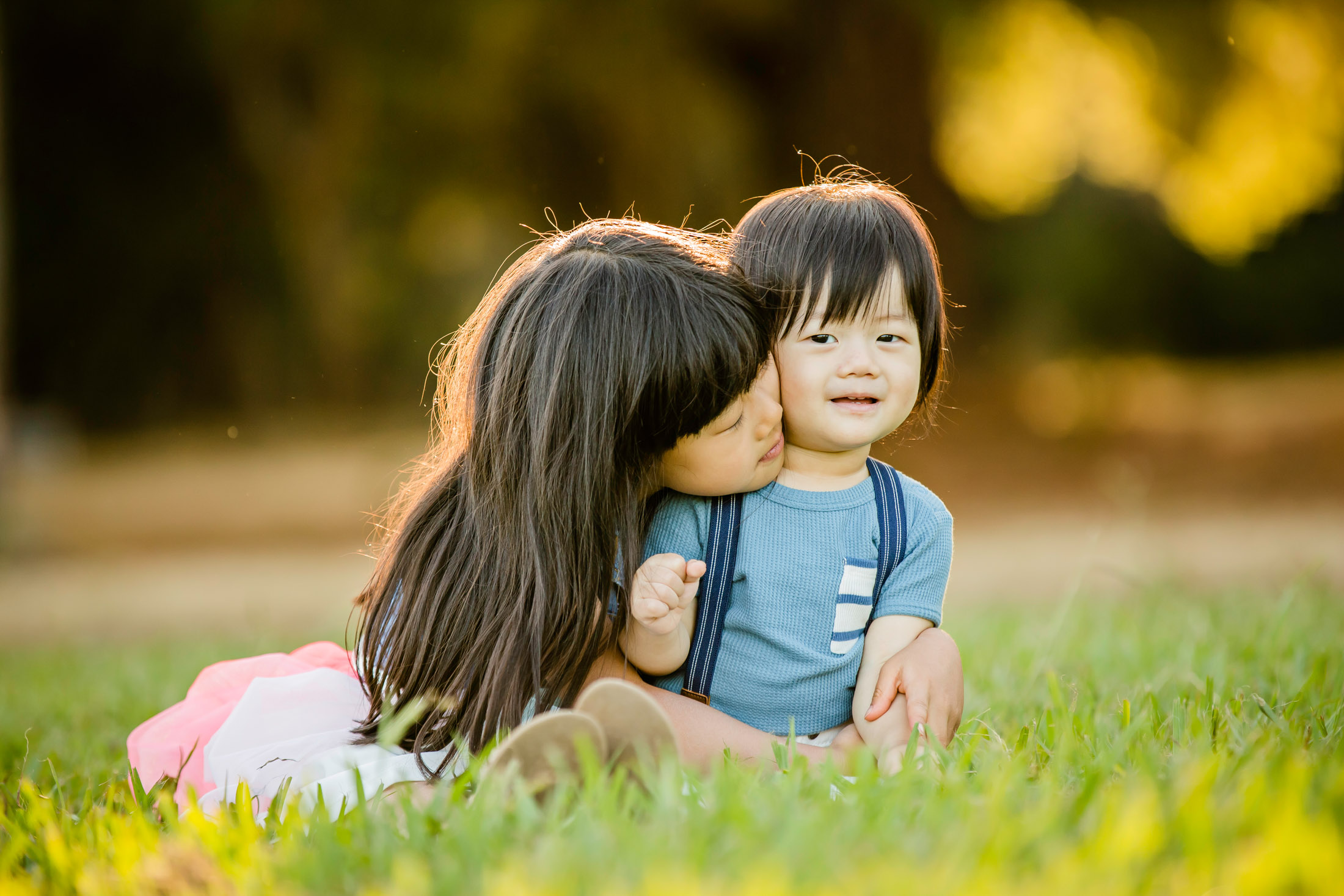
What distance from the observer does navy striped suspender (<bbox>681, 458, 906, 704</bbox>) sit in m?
1.90

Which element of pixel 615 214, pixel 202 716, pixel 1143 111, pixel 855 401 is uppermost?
pixel 1143 111

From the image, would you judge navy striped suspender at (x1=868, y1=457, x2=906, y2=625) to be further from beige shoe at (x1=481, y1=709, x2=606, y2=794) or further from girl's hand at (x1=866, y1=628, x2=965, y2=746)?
beige shoe at (x1=481, y1=709, x2=606, y2=794)

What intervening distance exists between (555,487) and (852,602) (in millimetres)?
568

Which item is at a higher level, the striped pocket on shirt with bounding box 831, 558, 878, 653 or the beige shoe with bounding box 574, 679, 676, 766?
the striped pocket on shirt with bounding box 831, 558, 878, 653

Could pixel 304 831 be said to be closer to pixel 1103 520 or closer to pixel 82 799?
pixel 82 799

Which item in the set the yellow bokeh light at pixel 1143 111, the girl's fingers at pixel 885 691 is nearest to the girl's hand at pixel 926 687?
the girl's fingers at pixel 885 691

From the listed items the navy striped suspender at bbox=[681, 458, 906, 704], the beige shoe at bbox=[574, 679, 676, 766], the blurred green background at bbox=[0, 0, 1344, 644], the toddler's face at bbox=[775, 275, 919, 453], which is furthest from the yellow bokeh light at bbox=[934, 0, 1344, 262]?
the beige shoe at bbox=[574, 679, 676, 766]

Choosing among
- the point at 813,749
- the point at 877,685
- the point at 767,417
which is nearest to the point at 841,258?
the point at 767,417

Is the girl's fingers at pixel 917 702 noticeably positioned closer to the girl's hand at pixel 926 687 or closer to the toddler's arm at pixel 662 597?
the girl's hand at pixel 926 687

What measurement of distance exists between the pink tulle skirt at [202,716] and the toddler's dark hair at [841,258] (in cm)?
116

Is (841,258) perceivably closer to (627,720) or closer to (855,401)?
(855,401)

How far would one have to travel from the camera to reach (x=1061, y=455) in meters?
10.2

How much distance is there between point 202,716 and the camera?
220 cm

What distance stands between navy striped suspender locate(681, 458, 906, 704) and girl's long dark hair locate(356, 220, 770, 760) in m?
0.14
